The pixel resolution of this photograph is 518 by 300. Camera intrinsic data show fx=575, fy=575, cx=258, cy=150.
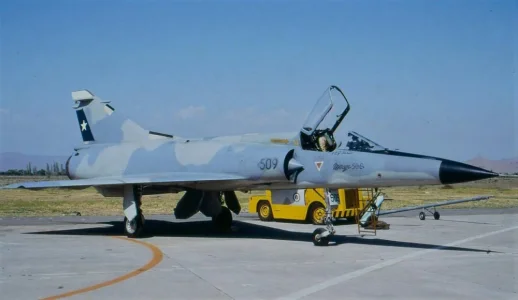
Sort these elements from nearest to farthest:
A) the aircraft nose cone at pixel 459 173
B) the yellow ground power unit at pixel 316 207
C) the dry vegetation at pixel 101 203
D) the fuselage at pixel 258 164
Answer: the aircraft nose cone at pixel 459 173
the fuselage at pixel 258 164
the yellow ground power unit at pixel 316 207
the dry vegetation at pixel 101 203

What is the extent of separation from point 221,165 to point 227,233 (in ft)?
8.51

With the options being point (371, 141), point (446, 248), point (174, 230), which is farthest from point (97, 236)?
point (446, 248)

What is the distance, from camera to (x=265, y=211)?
21.5 m

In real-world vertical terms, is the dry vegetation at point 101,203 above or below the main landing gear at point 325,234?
below

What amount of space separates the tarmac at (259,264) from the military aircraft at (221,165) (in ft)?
4.17

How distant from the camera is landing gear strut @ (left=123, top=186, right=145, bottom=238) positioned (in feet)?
51.2

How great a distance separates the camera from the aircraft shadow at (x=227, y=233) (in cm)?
1374

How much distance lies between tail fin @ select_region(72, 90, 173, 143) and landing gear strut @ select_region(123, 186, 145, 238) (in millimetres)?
3515

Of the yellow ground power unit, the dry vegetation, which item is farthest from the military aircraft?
the dry vegetation

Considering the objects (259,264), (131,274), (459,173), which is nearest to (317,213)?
(459,173)

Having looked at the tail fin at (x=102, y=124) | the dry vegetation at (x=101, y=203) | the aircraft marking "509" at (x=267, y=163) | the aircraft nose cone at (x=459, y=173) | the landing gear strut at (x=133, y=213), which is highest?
the tail fin at (x=102, y=124)

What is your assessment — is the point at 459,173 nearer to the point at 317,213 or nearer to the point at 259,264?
the point at 259,264

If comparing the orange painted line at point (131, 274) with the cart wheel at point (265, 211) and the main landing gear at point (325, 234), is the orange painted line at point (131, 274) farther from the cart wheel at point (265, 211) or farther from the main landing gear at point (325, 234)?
the cart wheel at point (265, 211)

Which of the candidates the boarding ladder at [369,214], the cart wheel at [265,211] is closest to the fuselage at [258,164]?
the boarding ladder at [369,214]
